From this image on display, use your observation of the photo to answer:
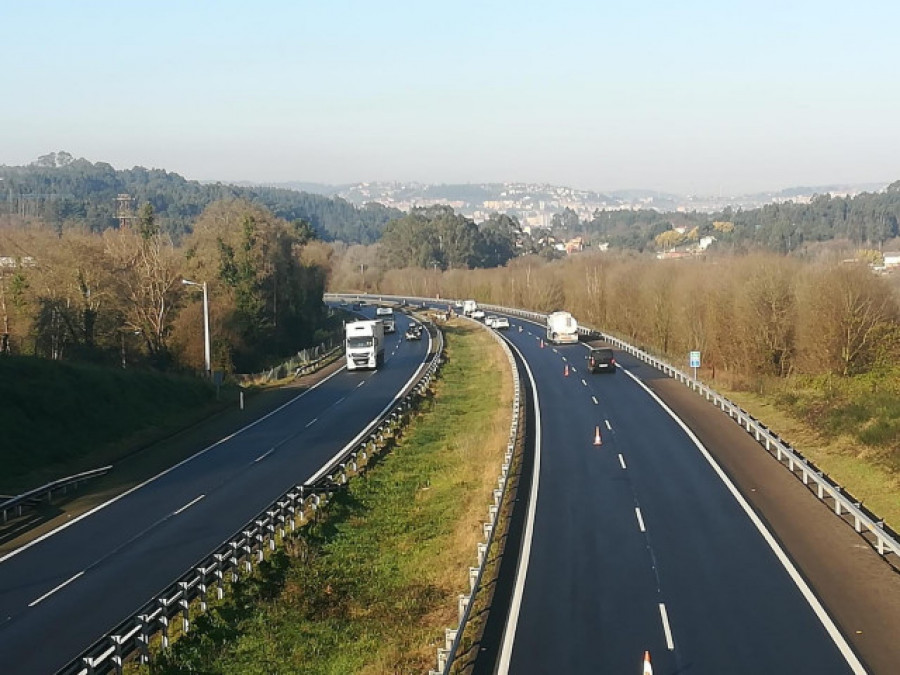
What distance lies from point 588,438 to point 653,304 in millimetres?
44831

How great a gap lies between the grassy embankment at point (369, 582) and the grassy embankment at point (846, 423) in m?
10.1

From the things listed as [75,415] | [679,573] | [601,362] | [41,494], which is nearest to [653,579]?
[679,573]

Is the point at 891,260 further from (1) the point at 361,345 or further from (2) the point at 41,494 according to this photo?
(2) the point at 41,494

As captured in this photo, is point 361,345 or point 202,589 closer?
point 202,589

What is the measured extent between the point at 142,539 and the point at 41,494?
6.60 meters

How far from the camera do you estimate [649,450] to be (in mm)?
32562

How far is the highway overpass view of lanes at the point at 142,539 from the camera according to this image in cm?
1780

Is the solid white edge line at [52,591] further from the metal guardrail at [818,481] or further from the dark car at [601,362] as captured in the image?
the dark car at [601,362]

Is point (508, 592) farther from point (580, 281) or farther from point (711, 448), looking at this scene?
point (580, 281)

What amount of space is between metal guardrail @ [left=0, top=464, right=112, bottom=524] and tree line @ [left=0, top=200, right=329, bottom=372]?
14391 millimetres

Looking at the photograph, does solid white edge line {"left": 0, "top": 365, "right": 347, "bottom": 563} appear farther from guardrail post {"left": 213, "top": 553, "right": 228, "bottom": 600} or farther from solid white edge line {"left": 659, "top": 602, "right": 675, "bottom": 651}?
solid white edge line {"left": 659, "top": 602, "right": 675, "bottom": 651}

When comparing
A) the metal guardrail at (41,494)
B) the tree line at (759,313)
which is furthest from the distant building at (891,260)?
the metal guardrail at (41,494)

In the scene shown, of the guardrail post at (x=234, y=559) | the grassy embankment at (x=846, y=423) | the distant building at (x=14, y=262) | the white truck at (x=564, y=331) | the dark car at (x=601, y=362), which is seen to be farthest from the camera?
the white truck at (x=564, y=331)

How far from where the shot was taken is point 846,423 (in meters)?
35.1
